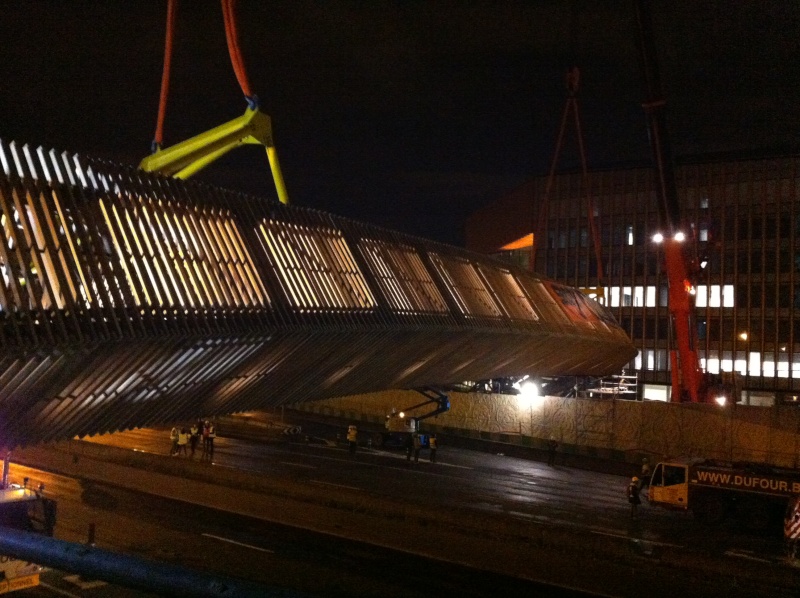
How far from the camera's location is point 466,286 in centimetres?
2039

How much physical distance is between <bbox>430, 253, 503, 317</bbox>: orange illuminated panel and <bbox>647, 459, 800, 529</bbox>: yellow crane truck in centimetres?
833

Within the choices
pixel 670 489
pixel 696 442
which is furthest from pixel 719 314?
pixel 670 489

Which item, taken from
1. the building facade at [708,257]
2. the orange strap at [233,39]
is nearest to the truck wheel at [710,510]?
the orange strap at [233,39]

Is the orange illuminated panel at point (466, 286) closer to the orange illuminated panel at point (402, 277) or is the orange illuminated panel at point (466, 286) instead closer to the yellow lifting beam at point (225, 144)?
the orange illuminated panel at point (402, 277)

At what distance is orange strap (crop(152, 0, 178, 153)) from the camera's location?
56.7ft

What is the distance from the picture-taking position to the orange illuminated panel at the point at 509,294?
21.9m

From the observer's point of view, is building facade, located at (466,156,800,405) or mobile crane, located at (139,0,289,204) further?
building facade, located at (466,156,800,405)

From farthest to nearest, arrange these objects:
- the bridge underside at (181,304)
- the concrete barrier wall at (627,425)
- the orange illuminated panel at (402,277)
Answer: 1. the concrete barrier wall at (627,425)
2. the orange illuminated panel at (402,277)
3. the bridge underside at (181,304)

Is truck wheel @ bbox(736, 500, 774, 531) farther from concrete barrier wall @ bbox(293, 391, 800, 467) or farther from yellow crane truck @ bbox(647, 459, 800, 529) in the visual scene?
concrete barrier wall @ bbox(293, 391, 800, 467)

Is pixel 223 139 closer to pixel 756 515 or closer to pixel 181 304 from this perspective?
pixel 181 304

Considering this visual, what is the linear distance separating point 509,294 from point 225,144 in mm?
9780

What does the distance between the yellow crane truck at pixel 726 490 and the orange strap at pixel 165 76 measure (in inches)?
725

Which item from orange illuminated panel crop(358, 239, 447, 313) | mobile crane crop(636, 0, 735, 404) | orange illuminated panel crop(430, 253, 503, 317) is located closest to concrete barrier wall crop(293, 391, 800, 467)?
mobile crane crop(636, 0, 735, 404)

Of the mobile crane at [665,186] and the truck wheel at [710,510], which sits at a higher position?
the mobile crane at [665,186]
